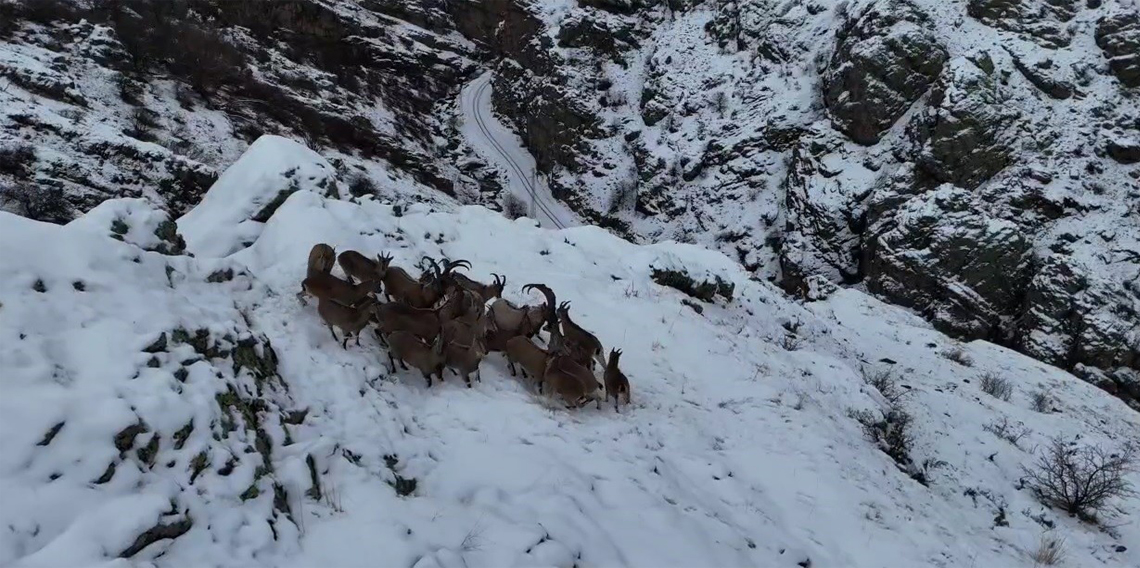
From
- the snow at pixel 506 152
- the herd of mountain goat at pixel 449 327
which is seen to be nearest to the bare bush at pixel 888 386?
the herd of mountain goat at pixel 449 327

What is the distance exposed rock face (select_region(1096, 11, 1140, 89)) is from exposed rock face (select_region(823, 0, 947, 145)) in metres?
6.12

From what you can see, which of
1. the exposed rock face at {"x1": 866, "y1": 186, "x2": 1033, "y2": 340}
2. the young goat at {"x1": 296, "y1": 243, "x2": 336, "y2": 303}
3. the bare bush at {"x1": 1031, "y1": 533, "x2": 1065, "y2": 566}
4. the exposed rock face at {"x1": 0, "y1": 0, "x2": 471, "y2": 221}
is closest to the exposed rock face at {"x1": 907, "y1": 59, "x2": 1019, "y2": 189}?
the exposed rock face at {"x1": 866, "y1": 186, "x2": 1033, "y2": 340}

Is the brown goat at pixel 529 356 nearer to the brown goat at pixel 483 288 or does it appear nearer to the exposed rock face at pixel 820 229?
the brown goat at pixel 483 288

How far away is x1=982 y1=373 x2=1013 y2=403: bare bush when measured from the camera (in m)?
12.0

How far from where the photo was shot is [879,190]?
97.8 feet

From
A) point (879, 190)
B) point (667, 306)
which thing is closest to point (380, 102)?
point (879, 190)

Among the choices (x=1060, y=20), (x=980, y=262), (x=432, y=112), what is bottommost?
(x=432, y=112)

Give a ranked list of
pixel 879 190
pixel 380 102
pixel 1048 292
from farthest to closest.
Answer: pixel 380 102
pixel 879 190
pixel 1048 292

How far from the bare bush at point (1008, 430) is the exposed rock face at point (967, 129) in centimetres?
2128

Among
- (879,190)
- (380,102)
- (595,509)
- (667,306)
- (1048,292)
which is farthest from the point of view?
(380,102)

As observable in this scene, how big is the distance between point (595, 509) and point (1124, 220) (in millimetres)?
29190

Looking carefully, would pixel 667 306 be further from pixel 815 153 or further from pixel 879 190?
pixel 815 153

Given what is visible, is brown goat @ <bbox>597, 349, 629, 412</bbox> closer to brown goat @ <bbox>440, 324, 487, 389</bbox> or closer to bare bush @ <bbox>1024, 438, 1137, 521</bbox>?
brown goat @ <bbox>440, 324, 487, 389</bbox>

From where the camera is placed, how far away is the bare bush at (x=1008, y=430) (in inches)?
373
